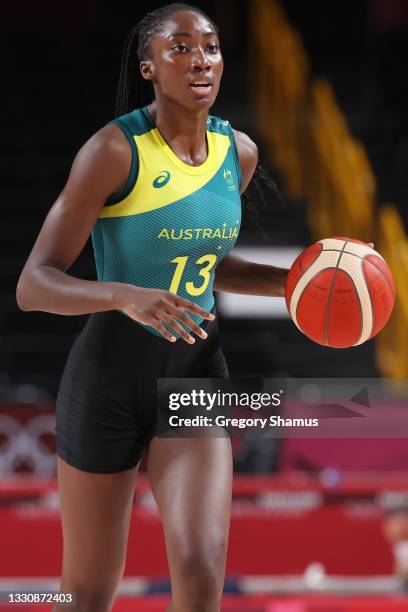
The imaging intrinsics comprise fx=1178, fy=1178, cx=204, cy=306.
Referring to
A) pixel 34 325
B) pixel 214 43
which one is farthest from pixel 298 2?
pixel 214 43

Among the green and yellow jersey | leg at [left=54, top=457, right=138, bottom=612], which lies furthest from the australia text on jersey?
leg at [left=54, top=457, right=138, bottom=612]

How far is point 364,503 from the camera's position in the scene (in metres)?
5.74

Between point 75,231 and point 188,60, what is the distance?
0.57 m

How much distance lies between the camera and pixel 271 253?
866cm

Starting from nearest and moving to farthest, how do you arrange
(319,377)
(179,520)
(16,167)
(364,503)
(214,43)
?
1. (179,520)
2. (214,43)
3. (364,503)
4. (319,377)
5. (16,167)

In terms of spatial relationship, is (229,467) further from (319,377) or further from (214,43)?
(319,377)

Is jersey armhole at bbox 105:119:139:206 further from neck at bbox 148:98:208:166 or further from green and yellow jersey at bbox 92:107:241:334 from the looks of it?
neck at bbox 148:98:208:166

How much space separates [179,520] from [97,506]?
0.95 ft

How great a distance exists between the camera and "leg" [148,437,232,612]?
9.81ft

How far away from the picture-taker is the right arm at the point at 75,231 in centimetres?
297

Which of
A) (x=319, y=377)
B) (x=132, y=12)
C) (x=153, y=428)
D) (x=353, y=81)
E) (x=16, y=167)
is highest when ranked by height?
(x=132, y=12)

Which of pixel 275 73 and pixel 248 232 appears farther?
pixel 275 73

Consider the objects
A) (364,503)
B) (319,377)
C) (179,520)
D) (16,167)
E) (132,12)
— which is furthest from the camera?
(132,12)

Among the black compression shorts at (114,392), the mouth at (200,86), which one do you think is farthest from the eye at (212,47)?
the black compression shorts at (114,392)
